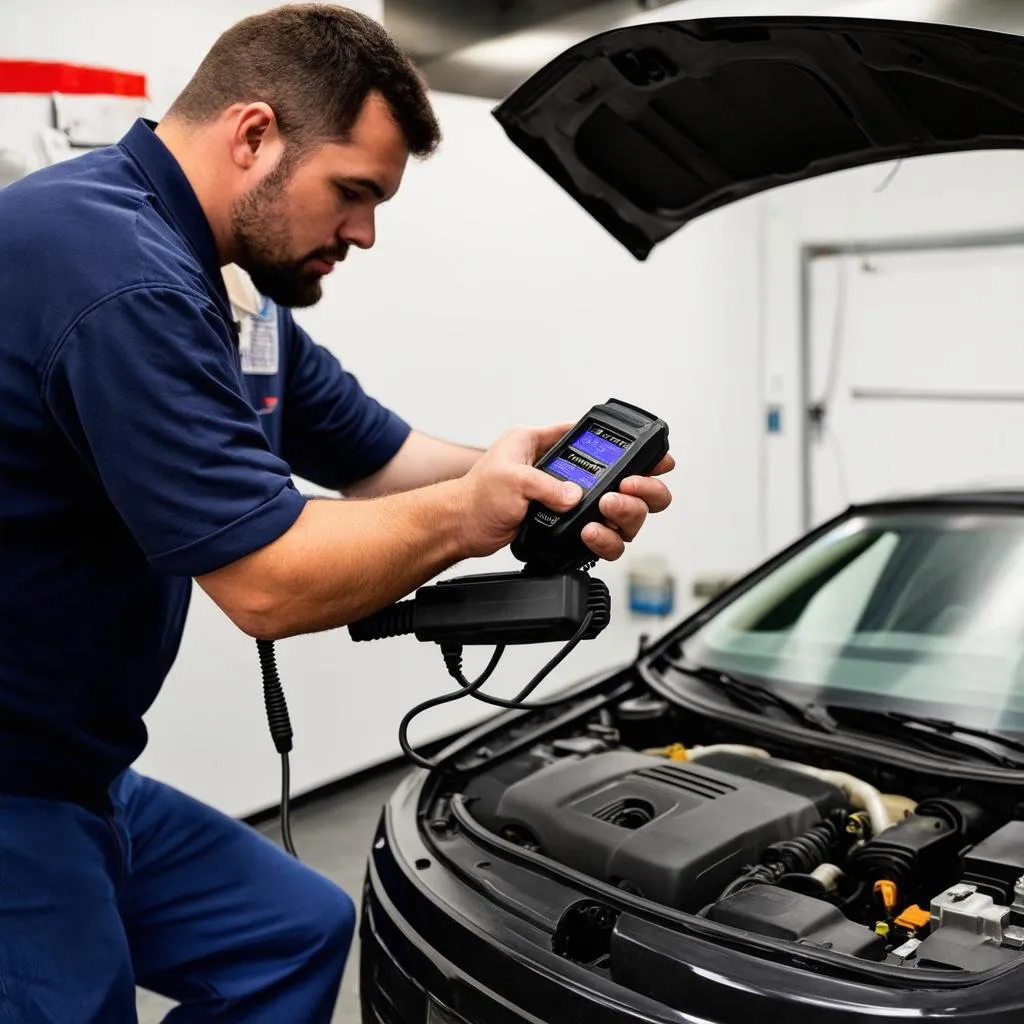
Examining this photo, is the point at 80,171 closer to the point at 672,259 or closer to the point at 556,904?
the point at 556,904

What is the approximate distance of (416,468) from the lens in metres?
2.38

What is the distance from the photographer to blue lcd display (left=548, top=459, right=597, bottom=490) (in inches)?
63.4

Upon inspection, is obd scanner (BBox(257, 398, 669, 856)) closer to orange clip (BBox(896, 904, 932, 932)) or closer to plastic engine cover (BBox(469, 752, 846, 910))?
plastic engine cover (BBox(469, 752, 846, 910))

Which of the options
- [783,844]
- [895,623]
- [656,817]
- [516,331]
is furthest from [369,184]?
[516,331]

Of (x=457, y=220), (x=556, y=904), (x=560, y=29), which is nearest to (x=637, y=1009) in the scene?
(x=556, y=904)

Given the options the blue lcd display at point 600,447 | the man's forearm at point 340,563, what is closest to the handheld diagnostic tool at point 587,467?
the blue lcd display at point 600,447

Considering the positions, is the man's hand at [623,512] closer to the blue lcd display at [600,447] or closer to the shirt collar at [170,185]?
the blue lcd display at [600,447]

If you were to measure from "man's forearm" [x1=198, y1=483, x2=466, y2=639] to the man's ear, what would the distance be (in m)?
0.50

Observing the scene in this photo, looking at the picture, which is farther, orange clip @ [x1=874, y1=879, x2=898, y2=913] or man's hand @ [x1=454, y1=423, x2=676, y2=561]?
orange clip @ [x1=874, y1=879, x2=898, y2=913]

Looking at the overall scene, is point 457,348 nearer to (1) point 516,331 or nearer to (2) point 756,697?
(1) point 516,331

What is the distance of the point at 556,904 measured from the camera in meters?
1.73

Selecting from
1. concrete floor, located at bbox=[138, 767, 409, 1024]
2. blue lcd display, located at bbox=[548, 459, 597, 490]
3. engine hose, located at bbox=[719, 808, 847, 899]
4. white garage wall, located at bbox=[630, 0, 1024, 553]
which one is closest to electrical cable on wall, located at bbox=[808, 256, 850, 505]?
white garage wall, located at bbox=[630, 0, 1024, 553]

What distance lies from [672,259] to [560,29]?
152cm

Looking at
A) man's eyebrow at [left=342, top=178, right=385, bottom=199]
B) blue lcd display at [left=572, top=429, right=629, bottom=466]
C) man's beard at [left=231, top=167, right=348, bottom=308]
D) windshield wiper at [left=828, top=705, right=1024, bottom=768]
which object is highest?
man's eyebrow at [left=342, top=178, right=385, bottom=199]
